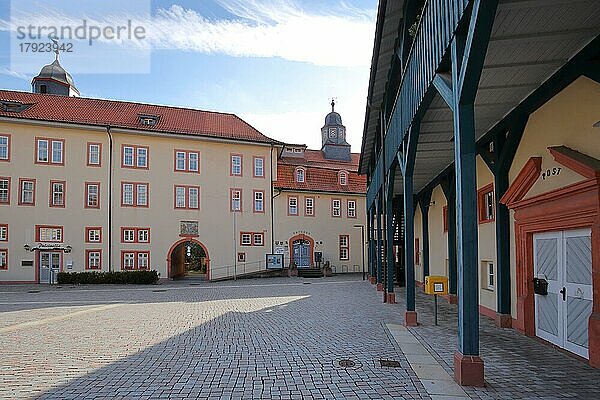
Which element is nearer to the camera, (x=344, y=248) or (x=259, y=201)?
(x=259, y=201)

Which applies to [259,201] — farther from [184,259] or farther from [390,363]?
[390,363]

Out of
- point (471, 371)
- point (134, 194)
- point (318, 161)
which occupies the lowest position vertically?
point (471, 371)

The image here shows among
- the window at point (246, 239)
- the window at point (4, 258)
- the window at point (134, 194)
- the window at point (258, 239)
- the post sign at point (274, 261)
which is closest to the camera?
the window at point (4, 258)

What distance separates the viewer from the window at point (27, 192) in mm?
31516

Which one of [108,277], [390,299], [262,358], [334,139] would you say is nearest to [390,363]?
[262,358]

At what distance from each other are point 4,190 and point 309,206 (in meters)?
19.7

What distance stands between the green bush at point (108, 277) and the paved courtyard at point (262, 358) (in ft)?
50.0

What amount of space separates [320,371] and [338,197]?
3462 centimetres

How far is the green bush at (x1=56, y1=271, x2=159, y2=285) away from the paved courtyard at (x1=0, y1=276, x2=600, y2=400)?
50.0 feet

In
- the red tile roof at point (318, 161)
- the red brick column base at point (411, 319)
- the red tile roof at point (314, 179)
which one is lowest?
the red brick column base at point (411, 319)

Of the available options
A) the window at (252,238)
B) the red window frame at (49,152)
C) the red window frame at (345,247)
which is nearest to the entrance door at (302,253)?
the red window frame at (345,247)

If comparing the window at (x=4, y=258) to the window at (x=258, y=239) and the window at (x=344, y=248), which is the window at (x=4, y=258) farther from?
the window at (x=344, y=248)

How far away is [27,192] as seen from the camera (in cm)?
3166

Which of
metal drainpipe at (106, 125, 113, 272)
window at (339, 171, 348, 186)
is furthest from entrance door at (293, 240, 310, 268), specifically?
metal drainpipe at (106, 125, 113, 272)
